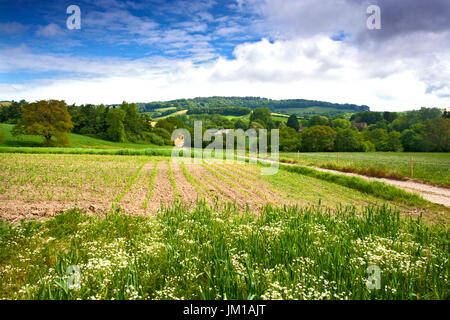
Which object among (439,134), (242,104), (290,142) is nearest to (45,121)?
(290,142)

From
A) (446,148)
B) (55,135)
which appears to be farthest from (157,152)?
(446,148)

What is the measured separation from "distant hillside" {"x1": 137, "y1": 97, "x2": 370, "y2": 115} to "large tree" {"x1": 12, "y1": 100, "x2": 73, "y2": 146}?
2739 inches

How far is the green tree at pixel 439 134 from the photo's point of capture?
1619 inches

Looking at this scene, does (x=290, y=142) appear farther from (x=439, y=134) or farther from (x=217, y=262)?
(x=217, y=262)

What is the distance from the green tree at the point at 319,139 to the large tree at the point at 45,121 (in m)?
55.5

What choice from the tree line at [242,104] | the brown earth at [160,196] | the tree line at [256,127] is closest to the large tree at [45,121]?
the tree line at [256,127]

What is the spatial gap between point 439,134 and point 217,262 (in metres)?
57.0

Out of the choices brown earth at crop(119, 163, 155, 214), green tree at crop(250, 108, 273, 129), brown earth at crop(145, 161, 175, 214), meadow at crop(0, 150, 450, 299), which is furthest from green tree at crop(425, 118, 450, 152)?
brown earth at crop(119, 163, 155, 214)

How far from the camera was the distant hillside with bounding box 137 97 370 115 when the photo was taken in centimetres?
10788
